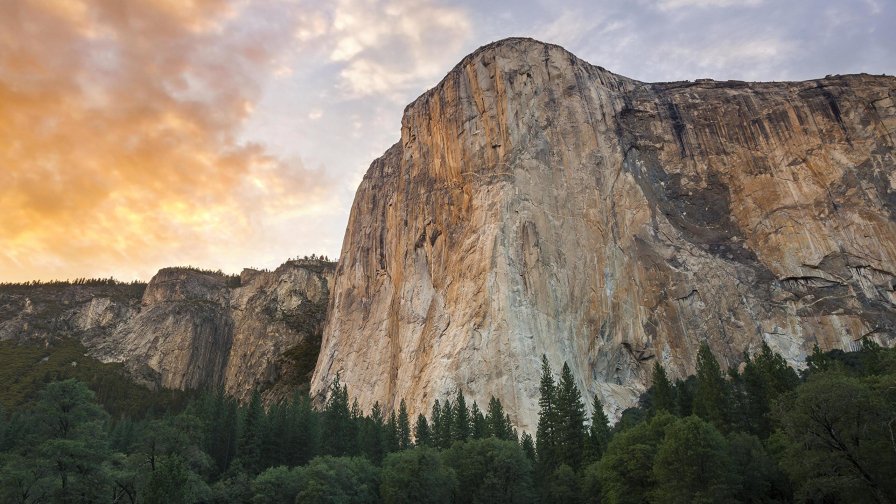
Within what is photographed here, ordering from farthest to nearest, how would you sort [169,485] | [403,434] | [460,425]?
[403,434] < [460,425] < [169,485]

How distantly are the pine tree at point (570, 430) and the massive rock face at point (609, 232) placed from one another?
37.5 feet

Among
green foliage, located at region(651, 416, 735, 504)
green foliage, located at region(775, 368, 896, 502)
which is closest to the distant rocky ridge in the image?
green foliage, located at region(651, 416, 735, 504)

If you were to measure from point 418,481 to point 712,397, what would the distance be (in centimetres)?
2186

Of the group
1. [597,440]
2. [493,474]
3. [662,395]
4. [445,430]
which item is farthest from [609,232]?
[493,474]

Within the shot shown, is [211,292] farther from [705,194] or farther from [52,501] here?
[52,501]

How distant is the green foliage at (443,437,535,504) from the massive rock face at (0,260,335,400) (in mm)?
71162

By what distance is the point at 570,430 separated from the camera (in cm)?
4881

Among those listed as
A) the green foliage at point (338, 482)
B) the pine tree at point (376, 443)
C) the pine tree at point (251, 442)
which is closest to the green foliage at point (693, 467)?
the green foliage at point (338, 482)

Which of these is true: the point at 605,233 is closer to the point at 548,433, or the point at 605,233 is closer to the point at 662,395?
the point at 662,395

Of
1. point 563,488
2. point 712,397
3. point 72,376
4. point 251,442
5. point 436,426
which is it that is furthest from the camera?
point 72,376

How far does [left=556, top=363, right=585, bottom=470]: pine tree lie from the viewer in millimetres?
47719

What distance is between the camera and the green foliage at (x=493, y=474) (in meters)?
40.7

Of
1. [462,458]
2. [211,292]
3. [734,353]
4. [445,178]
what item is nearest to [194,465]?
[462,458]

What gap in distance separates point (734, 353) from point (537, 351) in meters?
24.6
